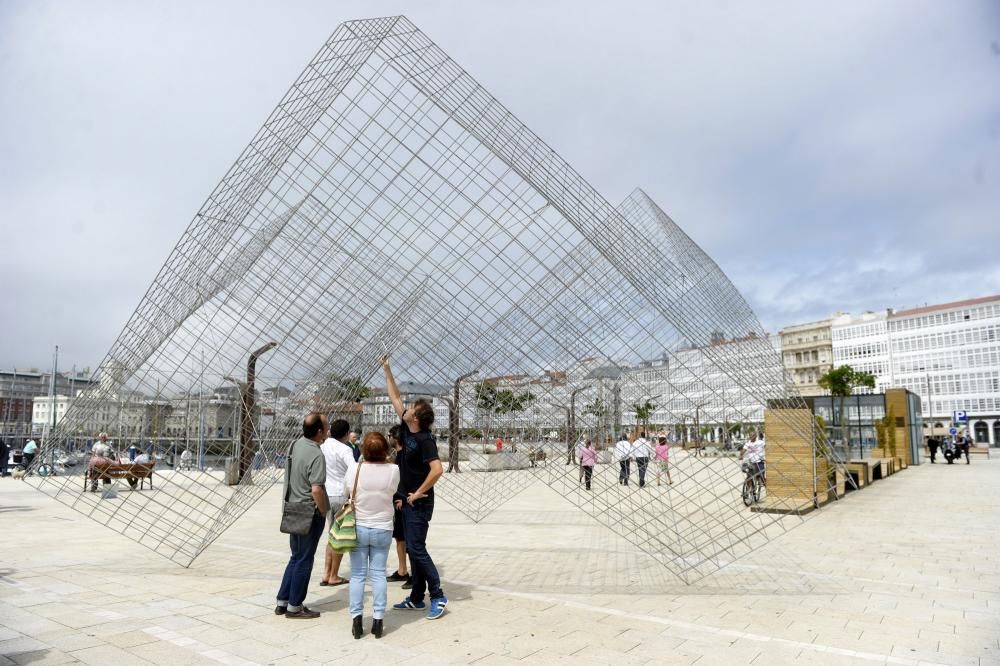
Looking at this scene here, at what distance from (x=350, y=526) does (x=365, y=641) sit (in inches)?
35.4

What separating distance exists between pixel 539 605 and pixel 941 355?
Answer: 110m

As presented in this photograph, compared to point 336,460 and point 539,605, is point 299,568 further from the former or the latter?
point 539,605

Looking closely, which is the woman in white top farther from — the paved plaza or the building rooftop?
the building rooftop

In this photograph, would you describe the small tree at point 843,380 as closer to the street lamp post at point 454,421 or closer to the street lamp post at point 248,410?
the street lamp post at point 454,421

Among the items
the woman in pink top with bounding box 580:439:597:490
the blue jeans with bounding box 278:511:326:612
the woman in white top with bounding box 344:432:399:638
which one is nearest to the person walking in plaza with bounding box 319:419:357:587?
the blue jeans with bounding box 278:511:326:612

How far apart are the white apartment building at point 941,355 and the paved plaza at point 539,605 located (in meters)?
91.6

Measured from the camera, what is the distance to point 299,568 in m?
6.24

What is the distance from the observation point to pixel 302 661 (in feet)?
16.8

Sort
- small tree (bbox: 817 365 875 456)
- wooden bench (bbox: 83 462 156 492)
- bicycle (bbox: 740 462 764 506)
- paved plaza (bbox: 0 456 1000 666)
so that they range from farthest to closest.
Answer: small tree (bbox: 817 365 875 456)
bicycle (bbox: 740 462 764 506)
wooden bench (bbox: 83 462 156 492)
paved plaza (bbox: 0 456 1000 666)

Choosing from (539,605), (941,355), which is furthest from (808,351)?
(539,605)

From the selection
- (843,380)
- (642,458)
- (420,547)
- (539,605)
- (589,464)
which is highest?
(843,380)

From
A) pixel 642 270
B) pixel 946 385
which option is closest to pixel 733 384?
pixel 642 270

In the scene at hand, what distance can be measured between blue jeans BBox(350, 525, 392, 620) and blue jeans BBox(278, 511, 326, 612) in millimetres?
665

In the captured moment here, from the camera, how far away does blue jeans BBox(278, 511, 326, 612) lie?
6.21m
